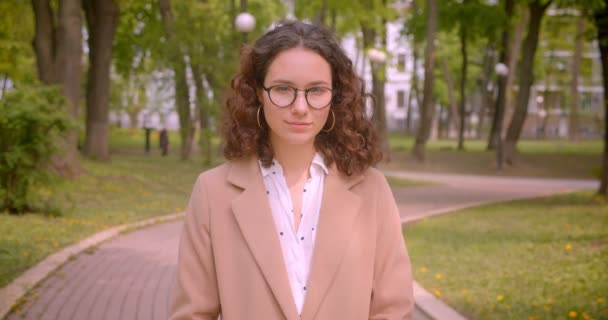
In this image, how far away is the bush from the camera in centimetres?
1062

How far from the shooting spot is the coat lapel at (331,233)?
244 cm

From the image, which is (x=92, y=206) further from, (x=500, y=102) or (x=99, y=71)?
(x=500, y=102)

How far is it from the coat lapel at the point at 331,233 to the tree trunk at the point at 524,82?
1005 inches

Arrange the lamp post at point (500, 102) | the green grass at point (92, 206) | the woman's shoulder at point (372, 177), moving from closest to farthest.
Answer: the woman's shoulder at point (372, 177) → the green grass at point (92, 206) → the lamp post at point (500, 102)

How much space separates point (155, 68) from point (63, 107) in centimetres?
1141

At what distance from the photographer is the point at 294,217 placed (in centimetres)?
258

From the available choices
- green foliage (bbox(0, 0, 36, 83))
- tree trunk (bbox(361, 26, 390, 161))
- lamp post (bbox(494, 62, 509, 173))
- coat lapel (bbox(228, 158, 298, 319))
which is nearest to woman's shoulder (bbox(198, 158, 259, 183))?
coat lapel (bbox(228, 158, 298, 319))

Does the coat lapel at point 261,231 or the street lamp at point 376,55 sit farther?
the street lamp at point 376,55

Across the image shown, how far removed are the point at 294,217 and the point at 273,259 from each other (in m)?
0.20

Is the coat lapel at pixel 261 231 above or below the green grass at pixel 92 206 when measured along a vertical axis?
above

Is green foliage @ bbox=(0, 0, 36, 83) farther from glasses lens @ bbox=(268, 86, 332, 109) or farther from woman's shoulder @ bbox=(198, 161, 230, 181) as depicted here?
glasses lens @ bbox=(268, 86, 332, 109)

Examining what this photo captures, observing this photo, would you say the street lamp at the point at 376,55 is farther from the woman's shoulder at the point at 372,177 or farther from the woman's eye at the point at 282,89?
the woman's eye at the point at 282,89

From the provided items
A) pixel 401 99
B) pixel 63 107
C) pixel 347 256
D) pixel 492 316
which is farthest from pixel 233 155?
pixel 401 99

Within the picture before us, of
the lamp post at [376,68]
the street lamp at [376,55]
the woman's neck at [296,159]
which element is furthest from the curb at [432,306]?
the street lamp at [376,55]
